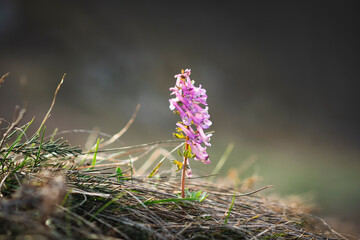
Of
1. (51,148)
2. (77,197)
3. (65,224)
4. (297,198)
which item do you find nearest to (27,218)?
(65,224)

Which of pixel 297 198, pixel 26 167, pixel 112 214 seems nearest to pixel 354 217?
pixel 297 198

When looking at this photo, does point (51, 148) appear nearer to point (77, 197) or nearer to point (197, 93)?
point (77, 197)

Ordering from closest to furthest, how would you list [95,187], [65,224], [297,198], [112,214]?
[65,224] → [112,214] → [95,187] → [297,198]

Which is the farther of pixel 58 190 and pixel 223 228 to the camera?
pixel 223 228

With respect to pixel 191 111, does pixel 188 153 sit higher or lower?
lower

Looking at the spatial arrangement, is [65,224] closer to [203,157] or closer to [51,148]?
[51,148]

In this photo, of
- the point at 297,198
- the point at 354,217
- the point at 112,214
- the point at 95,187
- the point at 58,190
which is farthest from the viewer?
the point at 354,217

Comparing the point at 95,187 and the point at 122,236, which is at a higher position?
the point at 95,187

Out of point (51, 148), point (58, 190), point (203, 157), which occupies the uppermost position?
point (203, 157)

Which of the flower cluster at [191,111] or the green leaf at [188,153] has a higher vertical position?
the flower cluster at [191,111]

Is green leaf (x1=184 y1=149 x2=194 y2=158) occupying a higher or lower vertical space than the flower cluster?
lower
